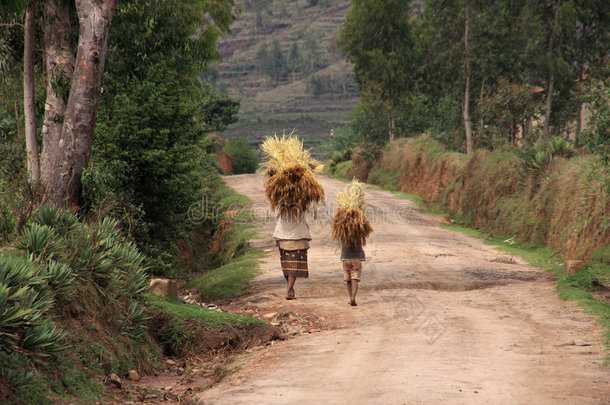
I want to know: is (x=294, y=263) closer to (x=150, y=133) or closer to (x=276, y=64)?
(x=150, y=133)

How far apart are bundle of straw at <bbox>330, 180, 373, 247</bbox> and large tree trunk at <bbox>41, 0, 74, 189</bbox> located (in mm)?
6173

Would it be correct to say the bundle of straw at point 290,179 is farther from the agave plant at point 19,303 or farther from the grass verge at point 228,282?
the agave plant at point 19,303

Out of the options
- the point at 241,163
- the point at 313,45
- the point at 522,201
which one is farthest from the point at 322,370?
the point at 313,45

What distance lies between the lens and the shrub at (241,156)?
71.8 meters

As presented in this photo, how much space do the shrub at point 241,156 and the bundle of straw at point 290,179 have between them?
59181 millimetres

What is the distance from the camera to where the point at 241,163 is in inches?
2830

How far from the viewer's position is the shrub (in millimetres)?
71750

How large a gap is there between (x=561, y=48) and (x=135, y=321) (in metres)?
37.1

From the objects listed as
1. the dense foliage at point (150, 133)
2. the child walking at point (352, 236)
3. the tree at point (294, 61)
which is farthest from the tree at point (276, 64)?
the child walking at point (352, 236)

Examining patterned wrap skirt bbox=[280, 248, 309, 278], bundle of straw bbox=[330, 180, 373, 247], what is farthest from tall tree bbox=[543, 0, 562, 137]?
patterned wrap skirt bbox=[280, 248, 309, 278]

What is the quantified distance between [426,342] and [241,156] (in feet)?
212

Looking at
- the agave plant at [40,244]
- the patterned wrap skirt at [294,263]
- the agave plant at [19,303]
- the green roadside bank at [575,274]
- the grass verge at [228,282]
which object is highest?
the agave plant at [40,244]

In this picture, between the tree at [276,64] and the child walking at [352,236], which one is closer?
the child walking at [352,236]

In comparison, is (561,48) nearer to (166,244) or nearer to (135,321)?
(166,244)
